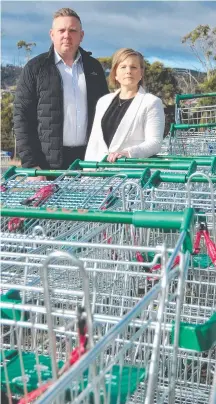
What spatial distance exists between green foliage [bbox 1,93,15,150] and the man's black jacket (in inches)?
756

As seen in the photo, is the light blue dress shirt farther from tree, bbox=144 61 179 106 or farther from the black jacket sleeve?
tree, bbox=144 61 179 106

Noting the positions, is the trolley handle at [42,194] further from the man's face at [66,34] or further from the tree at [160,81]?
the tree at [160,81]

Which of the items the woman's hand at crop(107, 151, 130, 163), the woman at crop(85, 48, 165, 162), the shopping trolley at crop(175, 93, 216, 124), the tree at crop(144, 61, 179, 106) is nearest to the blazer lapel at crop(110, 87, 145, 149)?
the woman at crop(85, 48, 165, 162)

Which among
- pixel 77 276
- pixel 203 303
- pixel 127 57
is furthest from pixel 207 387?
pixel 127 57

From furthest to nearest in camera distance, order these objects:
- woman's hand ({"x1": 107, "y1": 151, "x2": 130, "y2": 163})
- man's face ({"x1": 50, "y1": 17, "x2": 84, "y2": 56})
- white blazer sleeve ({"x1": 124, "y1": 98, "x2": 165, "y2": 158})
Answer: man's face ({"x1": 50, "y1": 17, "x2": 84, "y2": 56}) → white blazer sleeve ({"x1": 124, "y1": 98, "x2": 165, "y2": 158}) → woman's hand ({"x1": 107, "y1": 151, "x2": 130, "y2": 163})

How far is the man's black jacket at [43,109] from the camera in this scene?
13.2ft

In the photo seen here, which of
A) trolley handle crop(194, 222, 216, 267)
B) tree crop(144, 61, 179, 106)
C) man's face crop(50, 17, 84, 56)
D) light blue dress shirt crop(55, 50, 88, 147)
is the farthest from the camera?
tree crop(144, 61, 179, 106)

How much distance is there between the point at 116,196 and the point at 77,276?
0.59m

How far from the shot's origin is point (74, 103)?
4.04 metres

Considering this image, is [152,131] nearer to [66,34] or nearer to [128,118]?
[128,118]

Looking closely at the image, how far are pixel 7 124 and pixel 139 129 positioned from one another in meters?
20.5

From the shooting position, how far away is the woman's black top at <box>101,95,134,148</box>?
3727 mm

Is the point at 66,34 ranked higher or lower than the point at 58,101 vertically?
higher

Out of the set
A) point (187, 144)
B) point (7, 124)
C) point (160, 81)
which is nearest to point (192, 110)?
Result: point (187, 144)
